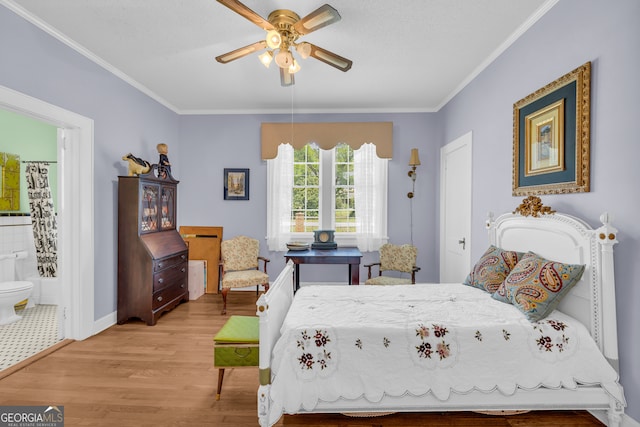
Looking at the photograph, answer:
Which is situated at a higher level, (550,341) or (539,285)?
(539,285)

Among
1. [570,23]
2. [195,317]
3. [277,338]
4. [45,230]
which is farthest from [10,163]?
[570,23]

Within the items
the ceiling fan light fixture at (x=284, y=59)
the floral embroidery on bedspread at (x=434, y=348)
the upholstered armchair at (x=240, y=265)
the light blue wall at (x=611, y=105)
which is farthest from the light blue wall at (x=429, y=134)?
the ceiling fan light fixture at (x=284, y=59)

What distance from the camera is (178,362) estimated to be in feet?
9.25

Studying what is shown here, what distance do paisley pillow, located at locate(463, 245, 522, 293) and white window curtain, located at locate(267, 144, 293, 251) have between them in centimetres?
→ 296

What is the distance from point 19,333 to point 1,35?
2898mm

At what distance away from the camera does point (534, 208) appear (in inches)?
98.7

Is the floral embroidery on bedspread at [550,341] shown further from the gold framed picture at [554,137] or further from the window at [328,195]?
the window at [328,195]

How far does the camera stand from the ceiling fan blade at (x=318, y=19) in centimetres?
204

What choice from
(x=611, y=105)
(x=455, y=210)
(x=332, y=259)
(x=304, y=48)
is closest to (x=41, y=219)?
(x=332, y=259)

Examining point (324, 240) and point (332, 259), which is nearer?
point (332, 259)

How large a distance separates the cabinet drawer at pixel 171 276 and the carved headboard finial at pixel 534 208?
3858mm

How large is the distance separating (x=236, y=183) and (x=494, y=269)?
3.86 meters

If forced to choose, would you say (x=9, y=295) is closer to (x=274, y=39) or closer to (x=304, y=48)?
(x=274, y=39)

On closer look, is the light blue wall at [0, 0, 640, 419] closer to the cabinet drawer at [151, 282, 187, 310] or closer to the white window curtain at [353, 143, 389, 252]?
the white window curtain at [353, 143, 389, 252]
